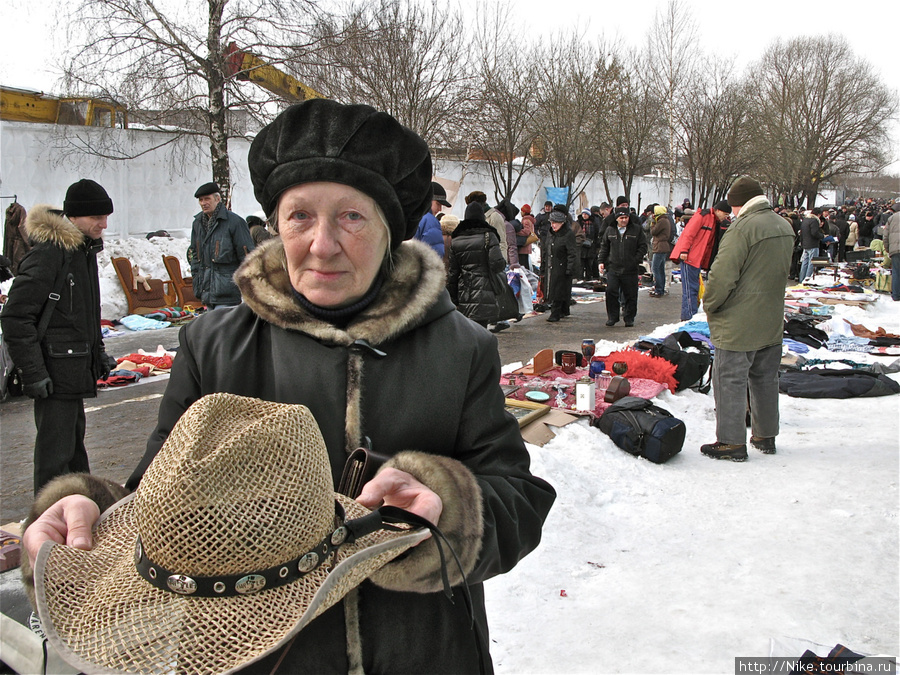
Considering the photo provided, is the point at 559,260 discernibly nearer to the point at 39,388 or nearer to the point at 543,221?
the point at 543,221

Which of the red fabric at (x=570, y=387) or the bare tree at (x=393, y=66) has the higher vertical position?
the bare tree at (x=393, y=66)

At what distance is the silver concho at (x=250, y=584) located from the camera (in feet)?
3.42

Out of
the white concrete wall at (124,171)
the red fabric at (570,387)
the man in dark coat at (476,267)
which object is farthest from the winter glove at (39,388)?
the white concrete wall at (124,171)

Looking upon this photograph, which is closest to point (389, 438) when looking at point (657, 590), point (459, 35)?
point (657, 590)

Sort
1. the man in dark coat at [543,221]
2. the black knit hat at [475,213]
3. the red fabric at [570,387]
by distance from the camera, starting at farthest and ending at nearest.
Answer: the man in dark coat at [543,221], the black knit hat at [475,213], the red fabric at [570,387]

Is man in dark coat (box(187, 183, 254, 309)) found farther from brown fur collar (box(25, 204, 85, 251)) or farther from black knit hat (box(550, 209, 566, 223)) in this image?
black knit hat (box(550, 209, 566, 223))

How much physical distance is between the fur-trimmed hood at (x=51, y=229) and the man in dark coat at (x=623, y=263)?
8.95 m

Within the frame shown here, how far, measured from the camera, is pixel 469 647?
57.9 inches

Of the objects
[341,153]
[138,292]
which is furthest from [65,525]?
[138,292]

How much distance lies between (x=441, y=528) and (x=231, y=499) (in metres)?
0.41

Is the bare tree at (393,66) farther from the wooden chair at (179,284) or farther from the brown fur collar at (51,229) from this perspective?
the brown fur collar at (51,229)

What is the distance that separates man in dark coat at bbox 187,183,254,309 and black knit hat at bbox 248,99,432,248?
19.7 ft

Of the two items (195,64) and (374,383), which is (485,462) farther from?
(195,64)

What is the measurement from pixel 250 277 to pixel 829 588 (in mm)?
3526
